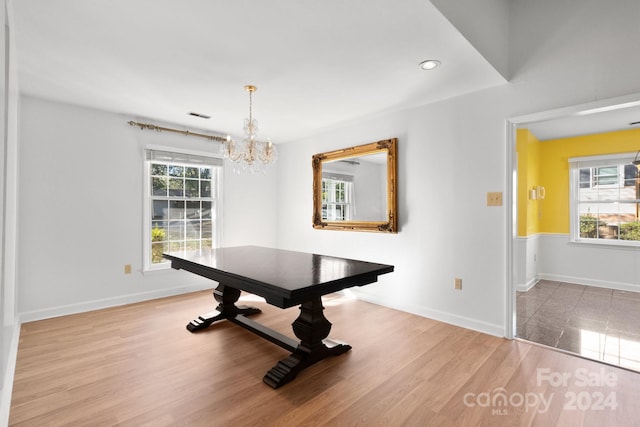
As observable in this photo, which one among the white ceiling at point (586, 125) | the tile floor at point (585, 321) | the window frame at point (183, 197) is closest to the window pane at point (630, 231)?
the tile floor at point (585, 321)

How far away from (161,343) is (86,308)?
4.78 feet

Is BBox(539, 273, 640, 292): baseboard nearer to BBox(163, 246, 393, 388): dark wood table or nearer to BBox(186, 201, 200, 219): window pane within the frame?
BBox(163, 246, 393, 388): dark wood table

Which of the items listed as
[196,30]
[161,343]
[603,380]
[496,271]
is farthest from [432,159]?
[161,343]

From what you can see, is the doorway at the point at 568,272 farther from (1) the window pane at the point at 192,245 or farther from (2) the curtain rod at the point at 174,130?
(1) the window pane at the point at 192,245

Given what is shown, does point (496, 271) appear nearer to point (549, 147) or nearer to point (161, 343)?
point (161, 343)

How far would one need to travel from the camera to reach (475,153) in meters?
3.00

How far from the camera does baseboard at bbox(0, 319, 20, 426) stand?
1662mm

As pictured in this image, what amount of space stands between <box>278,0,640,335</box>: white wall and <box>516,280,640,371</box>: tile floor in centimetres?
53

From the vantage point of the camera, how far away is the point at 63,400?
1.89 meters

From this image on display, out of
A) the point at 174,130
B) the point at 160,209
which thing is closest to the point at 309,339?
the point at 160,209

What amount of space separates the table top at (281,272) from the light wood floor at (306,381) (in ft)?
2.07

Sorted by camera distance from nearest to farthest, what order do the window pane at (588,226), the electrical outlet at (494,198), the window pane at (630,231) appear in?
the electrical outlet at (494,198)
the window pane at (630,231)
the window pane at (588,226)

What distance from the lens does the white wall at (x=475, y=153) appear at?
2.37 meters

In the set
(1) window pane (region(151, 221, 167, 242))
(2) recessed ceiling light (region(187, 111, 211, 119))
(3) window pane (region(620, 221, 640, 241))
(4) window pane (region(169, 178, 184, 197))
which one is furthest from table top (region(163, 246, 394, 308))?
(3) window pane (region(620, 221, 640, 241))
